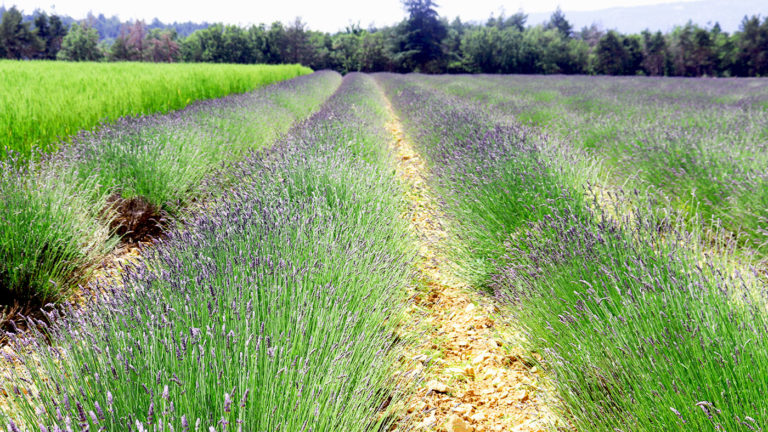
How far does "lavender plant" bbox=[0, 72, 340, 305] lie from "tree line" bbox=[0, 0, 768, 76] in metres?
45.2

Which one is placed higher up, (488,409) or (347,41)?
(347,41)

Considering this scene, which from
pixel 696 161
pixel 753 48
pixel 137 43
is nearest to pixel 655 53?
pixel 753 48

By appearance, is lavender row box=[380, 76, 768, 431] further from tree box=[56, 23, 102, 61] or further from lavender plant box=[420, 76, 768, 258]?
tree box=[56, 23, 102, 61]

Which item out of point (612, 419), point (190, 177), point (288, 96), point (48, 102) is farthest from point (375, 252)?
point (288, 96)

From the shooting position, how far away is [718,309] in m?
1.63

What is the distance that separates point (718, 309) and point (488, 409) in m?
1.06

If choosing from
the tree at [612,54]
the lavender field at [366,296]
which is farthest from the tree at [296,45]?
the lavender field at [366,296]

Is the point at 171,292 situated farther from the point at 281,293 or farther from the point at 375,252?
the point at 375,252

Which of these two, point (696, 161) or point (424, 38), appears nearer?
point (696, 161)

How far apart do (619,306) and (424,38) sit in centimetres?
5154

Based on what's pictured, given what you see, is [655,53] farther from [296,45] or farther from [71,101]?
[71,101]

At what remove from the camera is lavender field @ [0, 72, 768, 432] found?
4.28 feet

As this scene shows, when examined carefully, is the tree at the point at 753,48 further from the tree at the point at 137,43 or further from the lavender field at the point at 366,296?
the tree at the point at 137,43

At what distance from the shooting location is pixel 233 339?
1368mm
